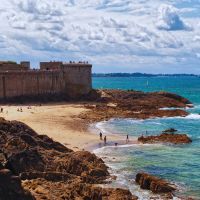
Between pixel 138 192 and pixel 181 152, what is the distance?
12707 millimetres

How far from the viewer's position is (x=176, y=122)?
189 feet

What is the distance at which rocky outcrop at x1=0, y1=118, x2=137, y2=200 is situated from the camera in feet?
70.5

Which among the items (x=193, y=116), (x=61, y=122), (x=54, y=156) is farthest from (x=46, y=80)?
(x=54, y=156)

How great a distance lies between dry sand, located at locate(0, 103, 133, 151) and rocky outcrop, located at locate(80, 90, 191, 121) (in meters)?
Answer: 2.65

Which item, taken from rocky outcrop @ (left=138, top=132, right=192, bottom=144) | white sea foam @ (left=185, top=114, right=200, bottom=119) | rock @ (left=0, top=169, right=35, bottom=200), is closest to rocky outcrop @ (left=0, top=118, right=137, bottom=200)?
rock @ (left=0, top=169, right=35, bottom=200)

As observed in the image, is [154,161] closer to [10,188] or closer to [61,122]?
[10,188]

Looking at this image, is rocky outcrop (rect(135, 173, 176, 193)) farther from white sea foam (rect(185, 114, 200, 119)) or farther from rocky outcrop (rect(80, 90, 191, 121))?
white sea foam (rect(185, 114, 200, 119))

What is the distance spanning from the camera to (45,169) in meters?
26.5

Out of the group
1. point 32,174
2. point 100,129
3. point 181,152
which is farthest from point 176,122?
point 32,174

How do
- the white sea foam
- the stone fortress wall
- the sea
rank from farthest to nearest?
the stone fortress wall, the white sea foam, the sea

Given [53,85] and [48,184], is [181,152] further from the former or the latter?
[53,85]

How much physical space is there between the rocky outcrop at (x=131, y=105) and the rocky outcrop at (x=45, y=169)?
26473 mm

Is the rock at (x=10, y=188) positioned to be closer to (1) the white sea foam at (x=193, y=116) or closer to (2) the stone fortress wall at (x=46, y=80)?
(1) the white sea foam at (x=193, y=116)

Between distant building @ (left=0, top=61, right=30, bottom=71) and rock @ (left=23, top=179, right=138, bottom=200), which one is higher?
distant building @ (left=0, top=61, right=30, bottom=71)
